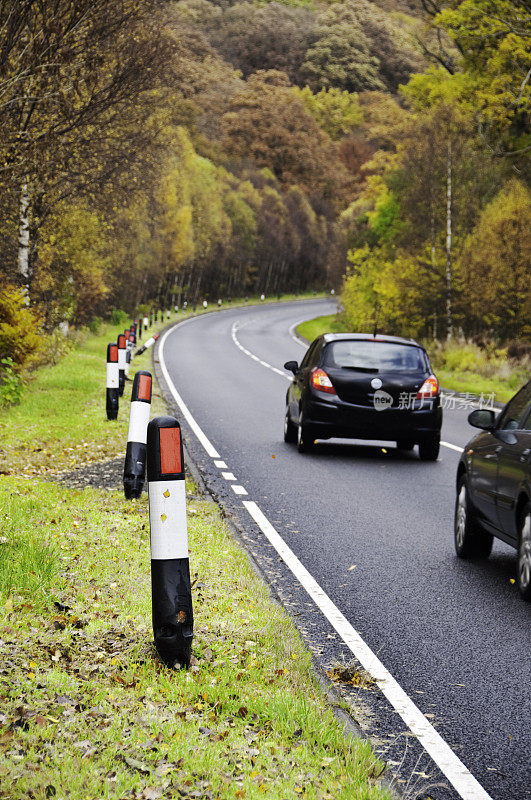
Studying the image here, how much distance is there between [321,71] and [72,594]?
152 meters

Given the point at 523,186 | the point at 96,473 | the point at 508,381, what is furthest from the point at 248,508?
the point at 523,186

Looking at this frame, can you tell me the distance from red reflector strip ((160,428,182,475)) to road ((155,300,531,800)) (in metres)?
1.34

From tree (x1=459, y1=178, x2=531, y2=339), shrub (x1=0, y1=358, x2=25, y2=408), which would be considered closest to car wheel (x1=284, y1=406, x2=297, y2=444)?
shrub (x1=0, y1=358, x2=25, y2=408)

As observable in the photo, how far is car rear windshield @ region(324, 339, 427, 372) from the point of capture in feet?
47.5

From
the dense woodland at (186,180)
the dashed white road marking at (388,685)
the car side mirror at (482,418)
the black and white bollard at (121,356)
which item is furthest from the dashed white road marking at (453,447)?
the car side mirror at (482,418)

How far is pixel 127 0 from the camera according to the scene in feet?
71.3

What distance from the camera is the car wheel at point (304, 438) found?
Result: 14.5 meters

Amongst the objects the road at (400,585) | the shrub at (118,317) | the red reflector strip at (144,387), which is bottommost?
the shrub at (118,317)

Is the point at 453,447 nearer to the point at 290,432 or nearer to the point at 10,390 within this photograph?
the point at 290,432

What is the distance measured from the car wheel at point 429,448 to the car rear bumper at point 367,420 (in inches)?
7.3

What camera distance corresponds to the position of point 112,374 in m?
15.9

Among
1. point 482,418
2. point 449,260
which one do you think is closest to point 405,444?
point 482,418

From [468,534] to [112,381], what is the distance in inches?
344

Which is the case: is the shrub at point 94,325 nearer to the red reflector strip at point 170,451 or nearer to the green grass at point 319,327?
the green grass at point 319,327
